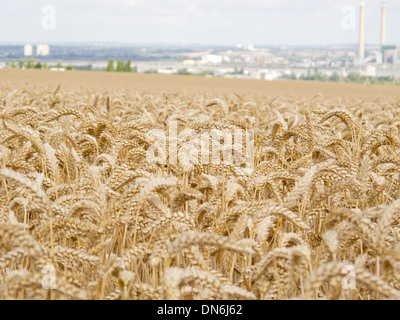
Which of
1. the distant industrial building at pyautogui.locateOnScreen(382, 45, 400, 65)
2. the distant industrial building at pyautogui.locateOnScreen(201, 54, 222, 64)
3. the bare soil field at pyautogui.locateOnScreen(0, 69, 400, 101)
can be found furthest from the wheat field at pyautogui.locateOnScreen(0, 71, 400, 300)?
the distant industrial building at pyautogui.locateOnScreen(382, 45, 400, 65)

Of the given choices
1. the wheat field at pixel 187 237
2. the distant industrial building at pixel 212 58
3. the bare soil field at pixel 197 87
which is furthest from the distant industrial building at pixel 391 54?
the wheat field at pixel 187 237

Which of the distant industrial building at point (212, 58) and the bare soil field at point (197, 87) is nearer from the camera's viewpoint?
the bare soil field at point (197, 87)

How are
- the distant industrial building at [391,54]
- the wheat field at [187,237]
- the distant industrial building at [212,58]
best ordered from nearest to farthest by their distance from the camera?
the wheat field at [187,237], the distant industrial building at [212,58], the distant industrial building at [391,54]

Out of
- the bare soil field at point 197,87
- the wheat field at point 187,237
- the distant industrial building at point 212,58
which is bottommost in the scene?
the wheat field at point 187,237

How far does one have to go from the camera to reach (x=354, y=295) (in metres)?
1.80

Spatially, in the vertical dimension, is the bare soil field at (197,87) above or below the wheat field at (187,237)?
above

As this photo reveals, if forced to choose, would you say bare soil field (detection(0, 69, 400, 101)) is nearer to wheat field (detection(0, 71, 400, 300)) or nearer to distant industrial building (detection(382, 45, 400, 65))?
wheat field (detection(0, 71, 400, 300))

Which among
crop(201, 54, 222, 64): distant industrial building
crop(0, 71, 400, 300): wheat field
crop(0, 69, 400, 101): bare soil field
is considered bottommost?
crop(0, 71, 400, 300): wheat field

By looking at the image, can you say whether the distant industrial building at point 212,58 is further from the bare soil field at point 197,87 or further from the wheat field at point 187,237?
the wheat field at point 187,237

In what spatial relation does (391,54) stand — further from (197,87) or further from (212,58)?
(197,87)

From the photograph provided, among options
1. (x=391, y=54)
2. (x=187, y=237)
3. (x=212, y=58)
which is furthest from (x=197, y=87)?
(x=391, y=54)

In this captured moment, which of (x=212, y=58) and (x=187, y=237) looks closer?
(x=187, y=237)
